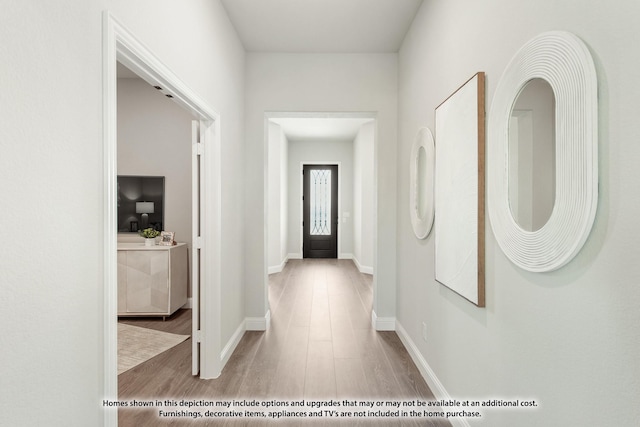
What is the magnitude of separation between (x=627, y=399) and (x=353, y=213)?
760 centimetres

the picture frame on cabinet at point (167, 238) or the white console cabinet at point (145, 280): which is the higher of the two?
the picture frame on cabinet at point (167, 238)

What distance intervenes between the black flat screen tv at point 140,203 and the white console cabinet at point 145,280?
1.63 ft

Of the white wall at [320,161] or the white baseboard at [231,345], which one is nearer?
the white baseboard at [231,345]

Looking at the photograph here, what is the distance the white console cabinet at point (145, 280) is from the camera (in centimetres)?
394

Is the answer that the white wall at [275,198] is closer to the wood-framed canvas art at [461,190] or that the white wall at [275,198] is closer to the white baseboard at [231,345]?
the white baseboard at [231,345]

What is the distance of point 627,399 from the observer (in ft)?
3.10

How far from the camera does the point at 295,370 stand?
277 centimetres

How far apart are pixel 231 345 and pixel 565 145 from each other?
2910mm

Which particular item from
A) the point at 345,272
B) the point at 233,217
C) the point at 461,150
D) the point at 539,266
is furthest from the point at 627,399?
the point at 345,272

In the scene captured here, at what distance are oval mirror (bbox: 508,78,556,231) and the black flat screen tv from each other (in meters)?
4.19

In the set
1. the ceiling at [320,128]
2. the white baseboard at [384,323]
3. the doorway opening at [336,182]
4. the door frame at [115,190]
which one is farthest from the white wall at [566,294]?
the doorway opening at [336,182]

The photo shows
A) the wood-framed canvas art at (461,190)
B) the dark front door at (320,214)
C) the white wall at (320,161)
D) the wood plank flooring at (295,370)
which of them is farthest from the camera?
the dark front door at (320,214)

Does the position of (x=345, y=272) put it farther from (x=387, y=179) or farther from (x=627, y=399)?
(x=627, y=399)

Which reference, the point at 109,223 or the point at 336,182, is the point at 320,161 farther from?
the point at 109,223
